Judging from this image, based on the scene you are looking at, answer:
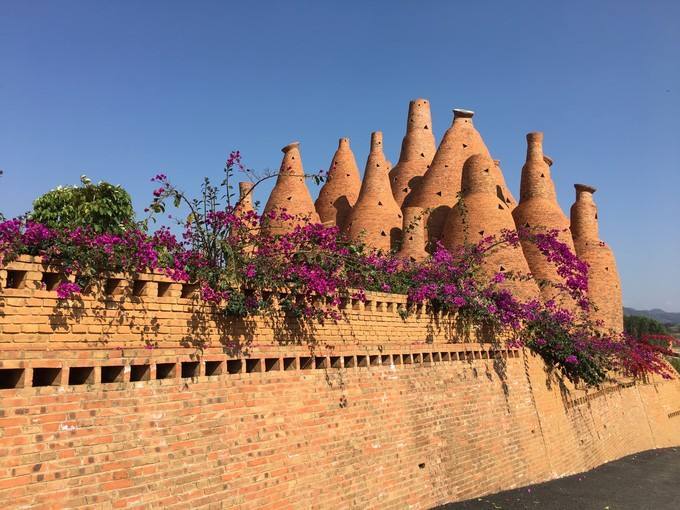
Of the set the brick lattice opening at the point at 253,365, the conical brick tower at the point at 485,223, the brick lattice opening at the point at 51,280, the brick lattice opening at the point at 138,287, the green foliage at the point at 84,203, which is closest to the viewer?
the brick lattice opening at the point at 51,280

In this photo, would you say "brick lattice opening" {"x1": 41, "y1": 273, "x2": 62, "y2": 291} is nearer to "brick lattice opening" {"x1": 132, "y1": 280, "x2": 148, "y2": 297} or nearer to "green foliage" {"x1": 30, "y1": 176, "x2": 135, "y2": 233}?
"brick lattice opening" {"x1": 132, "y1": 280, "x2": 148, "y2": 297}

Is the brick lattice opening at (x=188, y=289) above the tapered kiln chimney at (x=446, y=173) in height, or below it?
below

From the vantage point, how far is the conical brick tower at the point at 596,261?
2180cm

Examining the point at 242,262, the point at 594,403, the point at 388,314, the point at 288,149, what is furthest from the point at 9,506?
the point at 288,149

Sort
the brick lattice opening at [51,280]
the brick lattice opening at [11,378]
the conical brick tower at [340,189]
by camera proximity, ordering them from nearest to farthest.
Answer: the brick lattice opening at [11,378] → the brick lattice opening at [51,280] → the conical brick tower at [340,189]

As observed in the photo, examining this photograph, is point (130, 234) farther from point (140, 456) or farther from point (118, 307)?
point (140, 456)

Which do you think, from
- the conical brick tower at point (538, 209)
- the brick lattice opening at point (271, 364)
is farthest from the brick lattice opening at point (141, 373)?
the conical brick tower at point (538, 209)

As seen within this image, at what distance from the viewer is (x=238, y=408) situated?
6746 millimetres

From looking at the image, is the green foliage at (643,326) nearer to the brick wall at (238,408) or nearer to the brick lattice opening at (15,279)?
the brick wall at (238,408)

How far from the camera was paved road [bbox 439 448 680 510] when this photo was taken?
1017 centimetres

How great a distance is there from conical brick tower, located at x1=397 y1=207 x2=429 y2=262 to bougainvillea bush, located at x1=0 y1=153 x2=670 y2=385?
13.9 ft

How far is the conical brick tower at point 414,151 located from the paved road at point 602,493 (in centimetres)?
1280

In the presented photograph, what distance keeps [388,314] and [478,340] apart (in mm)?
3241

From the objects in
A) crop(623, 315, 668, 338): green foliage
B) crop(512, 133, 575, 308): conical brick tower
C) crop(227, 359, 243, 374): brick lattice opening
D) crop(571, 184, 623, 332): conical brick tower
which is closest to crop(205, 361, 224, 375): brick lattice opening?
crop(227, 359, 243, 374): brick lattice opening
